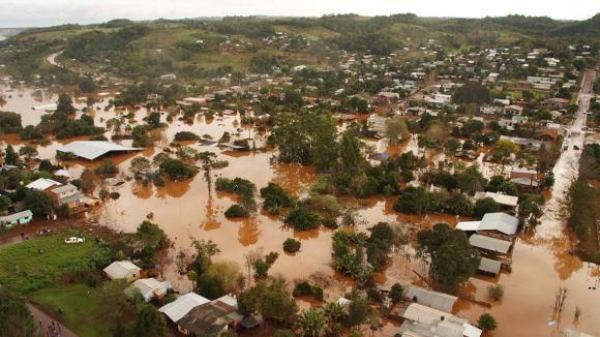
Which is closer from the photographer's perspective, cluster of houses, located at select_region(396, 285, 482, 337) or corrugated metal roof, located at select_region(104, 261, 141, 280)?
cluster of houses, located at select_region(396, 285, 482, 337)

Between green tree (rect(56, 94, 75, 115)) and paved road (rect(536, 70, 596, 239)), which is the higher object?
paved road (rect(536, 70, 596, 239))

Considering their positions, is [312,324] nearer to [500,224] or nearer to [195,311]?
[195,311]

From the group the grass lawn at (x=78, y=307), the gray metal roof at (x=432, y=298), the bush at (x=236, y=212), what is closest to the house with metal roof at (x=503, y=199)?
the gray metal roof at (x=432, y=298)

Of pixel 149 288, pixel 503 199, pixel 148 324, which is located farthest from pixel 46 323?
pixel 503 199

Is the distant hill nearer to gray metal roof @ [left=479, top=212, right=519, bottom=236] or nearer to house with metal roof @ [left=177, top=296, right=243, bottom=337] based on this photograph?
gray metal roof @ [left=479, top=212, right=519, bottom=236]

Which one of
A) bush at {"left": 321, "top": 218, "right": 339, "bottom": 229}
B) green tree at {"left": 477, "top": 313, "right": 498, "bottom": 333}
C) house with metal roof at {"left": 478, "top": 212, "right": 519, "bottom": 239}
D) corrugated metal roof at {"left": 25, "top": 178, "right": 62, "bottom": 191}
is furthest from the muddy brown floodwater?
corrugated metal roof at {"left": 25, "top": 178, "right": 62, "bottom": 191}

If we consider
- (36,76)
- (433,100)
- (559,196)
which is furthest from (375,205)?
(36,76)

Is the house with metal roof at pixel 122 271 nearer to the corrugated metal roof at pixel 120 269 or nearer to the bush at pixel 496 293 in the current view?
the corrugated metal roof at pixel 120 269
